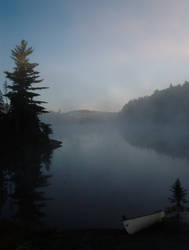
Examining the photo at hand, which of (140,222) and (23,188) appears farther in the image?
(23,188)

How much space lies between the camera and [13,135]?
2541 cm

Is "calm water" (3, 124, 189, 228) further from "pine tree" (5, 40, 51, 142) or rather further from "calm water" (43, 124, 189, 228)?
"pine tree" (5, 40, 51, 142)

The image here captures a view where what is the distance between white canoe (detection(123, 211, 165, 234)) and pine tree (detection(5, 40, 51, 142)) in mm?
22248

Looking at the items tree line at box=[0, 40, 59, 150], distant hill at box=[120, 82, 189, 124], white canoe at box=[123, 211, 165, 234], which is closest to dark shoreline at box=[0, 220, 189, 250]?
white canoe at box=[123, 211, 165, 234]

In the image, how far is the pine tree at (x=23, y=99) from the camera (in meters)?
25.3

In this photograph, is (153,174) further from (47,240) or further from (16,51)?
(16,51)

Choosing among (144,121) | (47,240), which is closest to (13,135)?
(47,240)

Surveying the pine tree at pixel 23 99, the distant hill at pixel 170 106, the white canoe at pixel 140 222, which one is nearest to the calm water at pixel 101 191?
the white canoe at pixel 140 222

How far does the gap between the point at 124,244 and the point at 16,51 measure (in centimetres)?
3194

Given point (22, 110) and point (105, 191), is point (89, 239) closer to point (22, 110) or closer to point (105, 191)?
point (105, 191)

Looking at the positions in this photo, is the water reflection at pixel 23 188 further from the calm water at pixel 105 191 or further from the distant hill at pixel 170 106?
the distant hill at pixel 170 106

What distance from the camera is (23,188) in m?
13.7

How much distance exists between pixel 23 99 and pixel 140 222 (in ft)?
82.6

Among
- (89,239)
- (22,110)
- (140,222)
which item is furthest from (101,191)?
(22,110)
